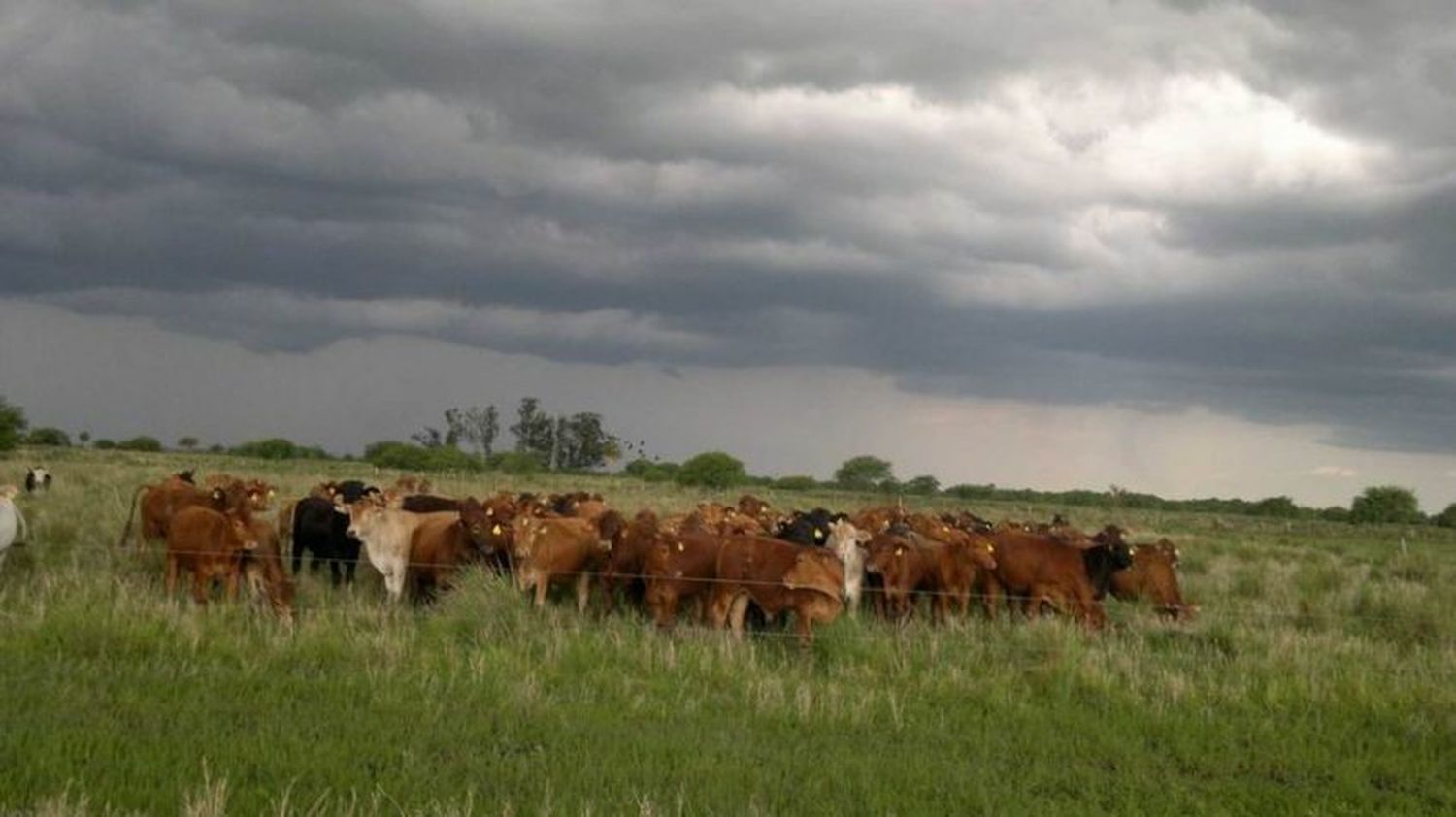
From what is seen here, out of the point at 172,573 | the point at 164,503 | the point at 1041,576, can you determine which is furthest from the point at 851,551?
the point at 164,503

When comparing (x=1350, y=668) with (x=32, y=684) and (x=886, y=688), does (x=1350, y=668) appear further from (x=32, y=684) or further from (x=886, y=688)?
(x=32, y=684)

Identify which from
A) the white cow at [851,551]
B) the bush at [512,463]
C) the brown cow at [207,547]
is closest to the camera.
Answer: the brown cow at [207,547]

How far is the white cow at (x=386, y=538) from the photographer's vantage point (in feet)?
54.3

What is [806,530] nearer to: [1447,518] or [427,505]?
[427,505]

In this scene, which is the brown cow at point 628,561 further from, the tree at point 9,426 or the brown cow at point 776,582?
the tree at point 9,426

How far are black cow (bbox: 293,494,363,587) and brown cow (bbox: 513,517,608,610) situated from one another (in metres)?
3.89

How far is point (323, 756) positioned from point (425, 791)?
0.87 metres

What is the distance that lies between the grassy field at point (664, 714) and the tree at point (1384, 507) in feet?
218

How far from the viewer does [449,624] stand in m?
12.7

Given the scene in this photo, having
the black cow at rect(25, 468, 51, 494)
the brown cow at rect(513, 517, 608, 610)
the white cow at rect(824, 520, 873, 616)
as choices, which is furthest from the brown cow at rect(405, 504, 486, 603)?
the black cow at rect(25, 468, 51, 494)

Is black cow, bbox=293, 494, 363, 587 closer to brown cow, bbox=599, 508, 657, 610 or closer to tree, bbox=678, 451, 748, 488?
brown cow, bbox=599, 508, 657, 610

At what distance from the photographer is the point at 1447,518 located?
80438 millimetres

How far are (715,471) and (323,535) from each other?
46385mm

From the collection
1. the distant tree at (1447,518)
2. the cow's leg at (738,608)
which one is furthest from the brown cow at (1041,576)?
the distant tree at (1447,518)
